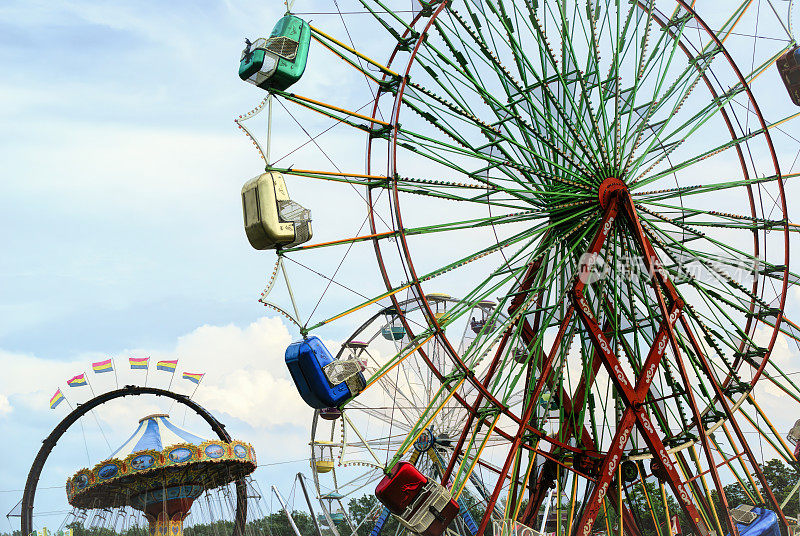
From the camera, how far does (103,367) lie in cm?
A: 3544

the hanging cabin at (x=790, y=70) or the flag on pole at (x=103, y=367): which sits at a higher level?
the flag on pole at (x=103, y=367)

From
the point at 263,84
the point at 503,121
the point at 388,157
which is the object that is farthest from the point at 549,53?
the point at 263,84

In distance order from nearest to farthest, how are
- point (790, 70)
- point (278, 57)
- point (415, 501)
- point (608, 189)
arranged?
point (278, 57)
point (415, 501)
point (608, 189)
point (790, 70)

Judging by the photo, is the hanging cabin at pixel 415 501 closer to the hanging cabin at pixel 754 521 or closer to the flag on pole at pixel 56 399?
the hanging cabin at pixel 754 521

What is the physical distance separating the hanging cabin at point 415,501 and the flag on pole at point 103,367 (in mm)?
23282

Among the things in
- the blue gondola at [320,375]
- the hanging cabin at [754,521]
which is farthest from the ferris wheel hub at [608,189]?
the hanging cabin at [754,521]

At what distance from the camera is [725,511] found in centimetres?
1567

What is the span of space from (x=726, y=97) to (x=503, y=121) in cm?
496

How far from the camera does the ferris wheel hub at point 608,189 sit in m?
16.4

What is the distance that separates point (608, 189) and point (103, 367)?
25290 millimetres

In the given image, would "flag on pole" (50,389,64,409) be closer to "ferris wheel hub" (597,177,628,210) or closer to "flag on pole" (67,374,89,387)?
"flag on pole" (67,374,89,387)

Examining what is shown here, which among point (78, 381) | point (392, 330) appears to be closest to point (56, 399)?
point (78, 381)

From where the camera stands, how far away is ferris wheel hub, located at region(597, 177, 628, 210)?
1641cm

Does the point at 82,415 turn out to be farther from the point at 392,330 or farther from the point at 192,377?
the point at 392,330
